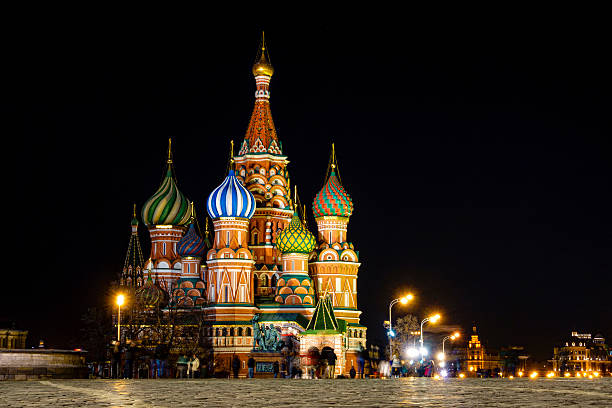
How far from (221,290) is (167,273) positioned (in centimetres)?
875

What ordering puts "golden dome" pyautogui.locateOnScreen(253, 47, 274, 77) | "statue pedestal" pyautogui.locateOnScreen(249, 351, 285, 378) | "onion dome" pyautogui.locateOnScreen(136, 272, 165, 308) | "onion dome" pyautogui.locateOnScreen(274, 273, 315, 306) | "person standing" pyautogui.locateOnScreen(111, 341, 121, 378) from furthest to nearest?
"golden dome" pyautogui.locateOnScreen(253, 47, 274, 77), "onion dome" pyautogui.locateOnScreen(136, 272, 165, 308), "onion dome" pyautogui.locateOnScreen(274, 273, 315, 306), "statue pedestal" pyautogui.locateOnScreen(249, 351, 285, 378), "person standing" pyautogui.locateOnScreen(111, 341, 121, 378)

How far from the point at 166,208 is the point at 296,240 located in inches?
464

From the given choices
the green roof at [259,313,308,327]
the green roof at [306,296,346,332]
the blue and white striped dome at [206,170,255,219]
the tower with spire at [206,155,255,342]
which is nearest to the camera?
the green roof at [306,296,346,332]

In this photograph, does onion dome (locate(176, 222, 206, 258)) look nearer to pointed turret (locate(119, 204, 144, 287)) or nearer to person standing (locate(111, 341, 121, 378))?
pointed turret (locate(119, 204, 144, 287))

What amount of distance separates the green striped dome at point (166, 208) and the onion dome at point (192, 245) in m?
2.93

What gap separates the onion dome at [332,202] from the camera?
236 ft

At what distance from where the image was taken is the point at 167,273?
73000 mm

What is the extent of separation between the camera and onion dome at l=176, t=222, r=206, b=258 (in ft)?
233

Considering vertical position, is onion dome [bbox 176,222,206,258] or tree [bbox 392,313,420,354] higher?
onion dome [bbox 176,222,206,258]

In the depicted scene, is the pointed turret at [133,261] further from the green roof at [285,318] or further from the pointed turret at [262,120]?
the green roof at [285,318]

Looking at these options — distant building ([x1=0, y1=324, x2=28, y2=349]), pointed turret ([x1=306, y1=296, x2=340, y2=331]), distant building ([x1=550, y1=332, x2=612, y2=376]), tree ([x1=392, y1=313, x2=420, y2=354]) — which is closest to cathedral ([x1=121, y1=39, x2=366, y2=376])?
pointed turret ([x1=306, y1=296, x2=340, y2=331])

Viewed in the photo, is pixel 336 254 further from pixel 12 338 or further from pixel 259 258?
pixel 12 338

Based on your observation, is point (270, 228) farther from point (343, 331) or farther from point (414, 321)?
point (414, 321)

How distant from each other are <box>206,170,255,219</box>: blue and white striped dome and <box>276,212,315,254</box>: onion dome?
323 cm
